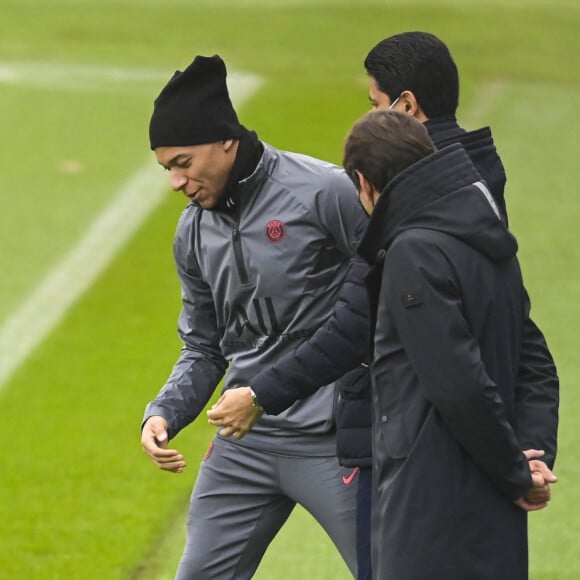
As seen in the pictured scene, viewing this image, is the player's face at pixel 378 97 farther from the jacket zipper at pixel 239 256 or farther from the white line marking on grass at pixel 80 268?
the white line marking on grass at pixel 80 268

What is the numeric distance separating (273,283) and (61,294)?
5200 mm

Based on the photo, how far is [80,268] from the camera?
989 cm

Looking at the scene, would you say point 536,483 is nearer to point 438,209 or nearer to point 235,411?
point 438,209

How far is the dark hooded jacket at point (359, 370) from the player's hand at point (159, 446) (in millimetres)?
335

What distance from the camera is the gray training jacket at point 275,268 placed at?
14.6 feet

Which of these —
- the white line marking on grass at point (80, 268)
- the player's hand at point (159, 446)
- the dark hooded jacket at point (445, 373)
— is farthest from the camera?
the white line marking on grass at point (80, 268)

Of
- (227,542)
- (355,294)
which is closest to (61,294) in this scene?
(227,542)

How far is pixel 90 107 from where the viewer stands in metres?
12.7

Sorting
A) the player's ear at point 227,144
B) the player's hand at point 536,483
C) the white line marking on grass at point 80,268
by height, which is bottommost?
the player's hand at point 536,483

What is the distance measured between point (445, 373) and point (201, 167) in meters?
1.15

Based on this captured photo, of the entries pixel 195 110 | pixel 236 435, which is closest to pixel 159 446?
pixel 236 435

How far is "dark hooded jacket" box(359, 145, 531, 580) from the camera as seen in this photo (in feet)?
11.7

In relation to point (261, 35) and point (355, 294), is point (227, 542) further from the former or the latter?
point (261, 35)

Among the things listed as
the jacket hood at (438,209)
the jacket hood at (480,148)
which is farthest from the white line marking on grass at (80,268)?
the jacket hood at (438,209)
